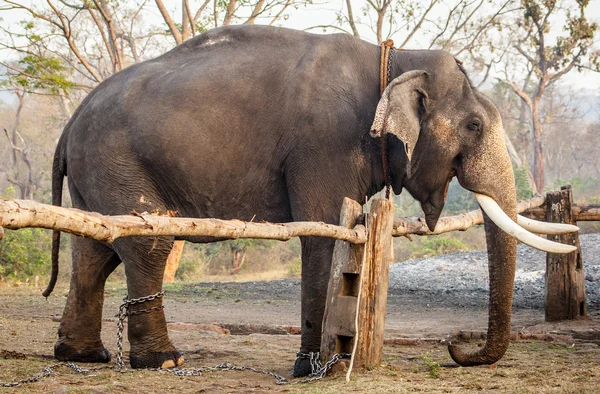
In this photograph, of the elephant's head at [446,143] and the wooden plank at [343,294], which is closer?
the wooden plank at [343,294]

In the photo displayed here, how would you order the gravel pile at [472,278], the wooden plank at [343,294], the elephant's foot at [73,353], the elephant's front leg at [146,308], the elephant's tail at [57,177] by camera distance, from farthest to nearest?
the gravel pile at [472,278]
the elephant's tail at [57,177]
the elephant's foot at [73,353]
the elephant's front leg at [146,308]
the wooden plank at [343,294]

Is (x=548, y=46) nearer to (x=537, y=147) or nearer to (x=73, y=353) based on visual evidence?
(x=537, y=147)

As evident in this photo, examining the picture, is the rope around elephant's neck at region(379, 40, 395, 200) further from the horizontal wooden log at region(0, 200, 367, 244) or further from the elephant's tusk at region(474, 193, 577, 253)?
the horizontal wooden log at region(0, 200, 367, 244)

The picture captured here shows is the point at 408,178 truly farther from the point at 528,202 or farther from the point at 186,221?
the point at 528,202

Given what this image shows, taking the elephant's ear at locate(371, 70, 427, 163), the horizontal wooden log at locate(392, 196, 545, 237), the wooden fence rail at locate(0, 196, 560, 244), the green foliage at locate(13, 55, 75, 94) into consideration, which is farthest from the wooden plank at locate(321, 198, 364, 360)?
the green foliage at locate(13, 55, 75, 94)

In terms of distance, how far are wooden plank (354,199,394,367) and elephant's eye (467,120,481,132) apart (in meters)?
0.93

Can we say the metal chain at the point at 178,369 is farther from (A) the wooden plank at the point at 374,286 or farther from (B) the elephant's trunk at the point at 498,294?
(B) the elephant's trunk at the point at 498,294

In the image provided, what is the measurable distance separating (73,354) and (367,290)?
2335 millimetres

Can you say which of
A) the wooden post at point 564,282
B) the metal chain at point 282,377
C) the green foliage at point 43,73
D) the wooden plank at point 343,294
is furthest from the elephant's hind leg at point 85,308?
the green foliage at point 43,73

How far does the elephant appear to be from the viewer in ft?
17.5

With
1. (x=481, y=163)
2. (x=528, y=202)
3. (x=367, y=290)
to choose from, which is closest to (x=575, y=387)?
(x=367, y=290)

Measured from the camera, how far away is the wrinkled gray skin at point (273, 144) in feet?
17.6

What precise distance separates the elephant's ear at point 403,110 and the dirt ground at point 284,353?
142 centimetres

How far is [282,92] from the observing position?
557cm
